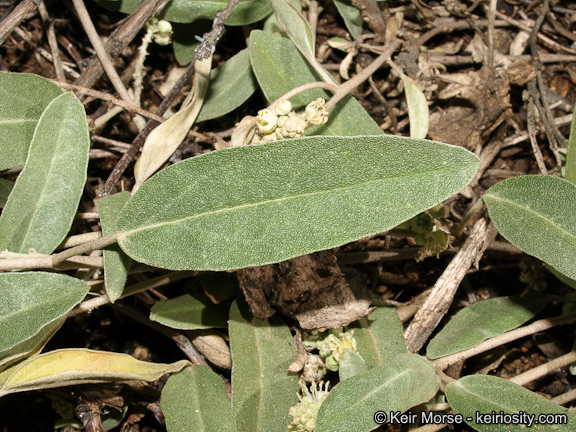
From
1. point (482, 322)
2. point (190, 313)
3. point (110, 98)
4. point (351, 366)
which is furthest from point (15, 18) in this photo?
point (482, 322)

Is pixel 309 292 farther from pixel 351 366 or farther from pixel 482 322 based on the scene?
pixel 482 322

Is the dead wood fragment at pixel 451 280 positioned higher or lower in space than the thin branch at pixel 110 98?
lower

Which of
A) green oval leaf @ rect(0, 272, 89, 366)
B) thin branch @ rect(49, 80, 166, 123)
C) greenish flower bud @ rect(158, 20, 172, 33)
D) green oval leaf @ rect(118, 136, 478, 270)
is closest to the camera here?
green oval leaf @ rect(118, 136, 478, 270)

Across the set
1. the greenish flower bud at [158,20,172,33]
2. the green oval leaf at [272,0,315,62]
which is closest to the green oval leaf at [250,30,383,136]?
the green oval leaf at [272,0,315,62]

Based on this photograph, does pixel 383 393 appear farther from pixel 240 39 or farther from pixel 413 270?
pixel 240 39

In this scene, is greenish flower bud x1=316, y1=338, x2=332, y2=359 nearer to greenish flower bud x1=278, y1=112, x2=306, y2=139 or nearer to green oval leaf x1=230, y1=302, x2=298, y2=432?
green oval leaf x1=230, y1=302, x2=298, y2=432

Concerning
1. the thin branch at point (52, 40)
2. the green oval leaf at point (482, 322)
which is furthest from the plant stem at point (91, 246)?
the green oval leaf at point (482, 322)

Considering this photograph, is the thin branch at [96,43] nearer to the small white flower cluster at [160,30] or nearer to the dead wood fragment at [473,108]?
the small white flower cluster at [160,30]
